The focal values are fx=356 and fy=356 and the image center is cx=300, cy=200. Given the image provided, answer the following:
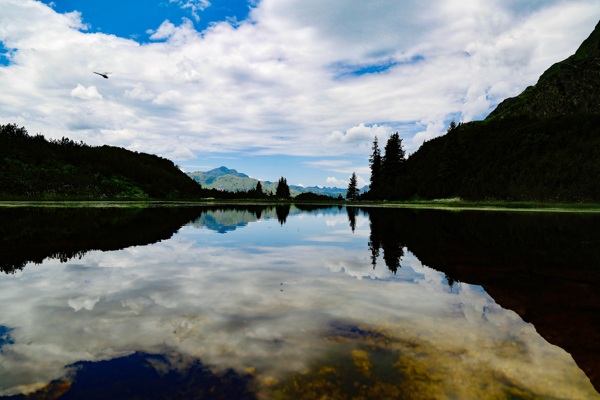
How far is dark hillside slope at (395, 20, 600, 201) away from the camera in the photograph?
86625 millimetres

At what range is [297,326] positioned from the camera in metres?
8.31

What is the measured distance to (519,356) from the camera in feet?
22.4

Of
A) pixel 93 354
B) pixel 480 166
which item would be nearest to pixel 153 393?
pixel 93 354

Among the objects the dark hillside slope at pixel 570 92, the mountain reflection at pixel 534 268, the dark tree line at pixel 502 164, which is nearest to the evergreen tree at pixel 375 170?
the dark tree line at pixel 502 164

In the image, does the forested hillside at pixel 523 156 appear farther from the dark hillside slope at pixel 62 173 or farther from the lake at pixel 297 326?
the dark hillside slope at pixel 62 173

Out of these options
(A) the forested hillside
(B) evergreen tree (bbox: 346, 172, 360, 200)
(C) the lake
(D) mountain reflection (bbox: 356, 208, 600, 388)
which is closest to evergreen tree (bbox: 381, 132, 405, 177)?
(A) the forested hillside

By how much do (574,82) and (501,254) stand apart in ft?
577

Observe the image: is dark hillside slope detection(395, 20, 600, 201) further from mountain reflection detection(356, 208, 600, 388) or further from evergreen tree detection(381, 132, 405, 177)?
mountain reflection detection(356, 208, 600, 388)

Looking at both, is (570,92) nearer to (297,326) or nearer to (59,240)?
(59,240)

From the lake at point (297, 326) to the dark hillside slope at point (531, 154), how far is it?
84.2m

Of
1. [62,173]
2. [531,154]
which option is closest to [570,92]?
[531,154]

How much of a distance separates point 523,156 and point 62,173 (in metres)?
147

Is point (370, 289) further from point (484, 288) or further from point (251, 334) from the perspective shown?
point (251, 334)

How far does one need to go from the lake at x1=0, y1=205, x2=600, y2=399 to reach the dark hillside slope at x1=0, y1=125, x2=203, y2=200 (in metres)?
94.5
